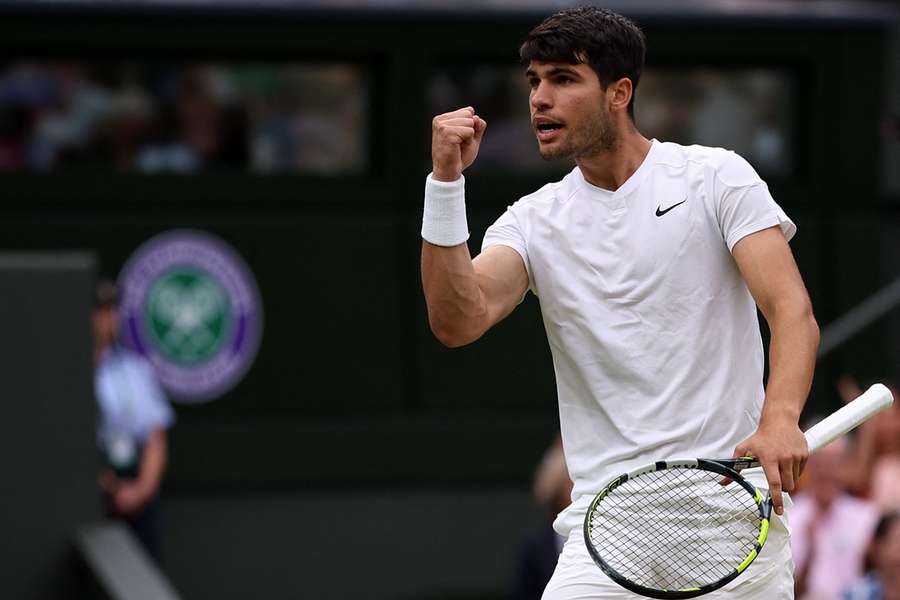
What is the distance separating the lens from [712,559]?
4.02m

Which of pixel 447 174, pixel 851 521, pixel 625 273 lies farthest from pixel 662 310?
pixel 851 521

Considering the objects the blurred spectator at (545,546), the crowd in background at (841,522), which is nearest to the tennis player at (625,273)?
the crowd in background at (841,522)

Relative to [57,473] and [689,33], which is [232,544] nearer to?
[57,473]

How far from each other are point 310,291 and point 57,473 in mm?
2211

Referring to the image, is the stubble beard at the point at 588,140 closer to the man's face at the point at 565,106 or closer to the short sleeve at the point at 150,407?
the man's face at the point at 565,106

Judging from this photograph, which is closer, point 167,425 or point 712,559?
point 712,559

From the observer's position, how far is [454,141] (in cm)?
398

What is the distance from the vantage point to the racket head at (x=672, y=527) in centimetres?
399

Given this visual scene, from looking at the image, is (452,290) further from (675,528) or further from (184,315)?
(184,315)

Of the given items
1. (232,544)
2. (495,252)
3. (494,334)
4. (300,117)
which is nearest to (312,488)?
(232,544)

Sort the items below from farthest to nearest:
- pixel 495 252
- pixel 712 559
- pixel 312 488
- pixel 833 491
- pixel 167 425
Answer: pixel 312 488
pixel 167 425
pixel 833 491
pixel 495 252
pixel 712 559

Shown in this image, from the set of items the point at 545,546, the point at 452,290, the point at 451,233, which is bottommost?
the point at 545,546

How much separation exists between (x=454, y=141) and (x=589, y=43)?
405mm

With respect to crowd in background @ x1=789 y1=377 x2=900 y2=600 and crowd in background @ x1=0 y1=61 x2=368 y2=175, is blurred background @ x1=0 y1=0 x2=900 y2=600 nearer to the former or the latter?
crowd in background @ x1=0 y1=61 x2=368 y2=175
